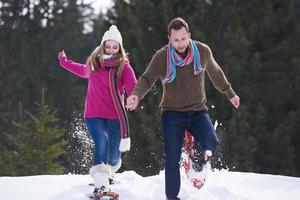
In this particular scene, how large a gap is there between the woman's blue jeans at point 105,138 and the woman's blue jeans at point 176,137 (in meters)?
0.65

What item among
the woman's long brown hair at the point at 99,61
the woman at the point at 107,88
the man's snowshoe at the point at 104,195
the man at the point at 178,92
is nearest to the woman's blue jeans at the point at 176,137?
the man at the point at 178,92

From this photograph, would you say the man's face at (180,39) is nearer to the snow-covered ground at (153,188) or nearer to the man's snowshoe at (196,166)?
the man's snowshoe at (196,166)

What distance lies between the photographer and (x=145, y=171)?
14266mm

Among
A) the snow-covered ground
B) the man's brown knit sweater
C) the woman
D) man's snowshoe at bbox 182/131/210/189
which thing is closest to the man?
the man's brown knit sweater

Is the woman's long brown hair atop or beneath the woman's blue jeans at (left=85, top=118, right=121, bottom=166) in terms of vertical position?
atop

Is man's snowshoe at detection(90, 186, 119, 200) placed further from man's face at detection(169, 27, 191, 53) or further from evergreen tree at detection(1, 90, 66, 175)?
evergreen tree at detection(1, 90, 66, 175)

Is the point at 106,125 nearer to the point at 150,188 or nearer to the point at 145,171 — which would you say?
the point at 150,188

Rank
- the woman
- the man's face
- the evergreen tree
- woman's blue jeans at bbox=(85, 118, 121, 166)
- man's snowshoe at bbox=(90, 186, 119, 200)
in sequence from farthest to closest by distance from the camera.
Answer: the evergreen tree
the woman
woman's blue jeans at bbox=(85, 118, 121, 166)
man's snowshoe at bbox=(90, 186, 119, 200)
the man's face

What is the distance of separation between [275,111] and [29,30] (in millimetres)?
16025

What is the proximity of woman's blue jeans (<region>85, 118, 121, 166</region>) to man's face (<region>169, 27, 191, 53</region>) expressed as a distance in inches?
43.4

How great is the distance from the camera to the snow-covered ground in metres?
4.72

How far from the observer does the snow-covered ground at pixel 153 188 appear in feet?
15.5

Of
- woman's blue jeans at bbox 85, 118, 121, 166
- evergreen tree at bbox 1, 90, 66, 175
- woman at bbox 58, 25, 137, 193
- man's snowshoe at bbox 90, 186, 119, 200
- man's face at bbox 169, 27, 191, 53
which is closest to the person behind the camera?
man's face at bbox 169, 27, 191, 53

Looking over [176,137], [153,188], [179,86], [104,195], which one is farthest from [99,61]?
[153,188]
